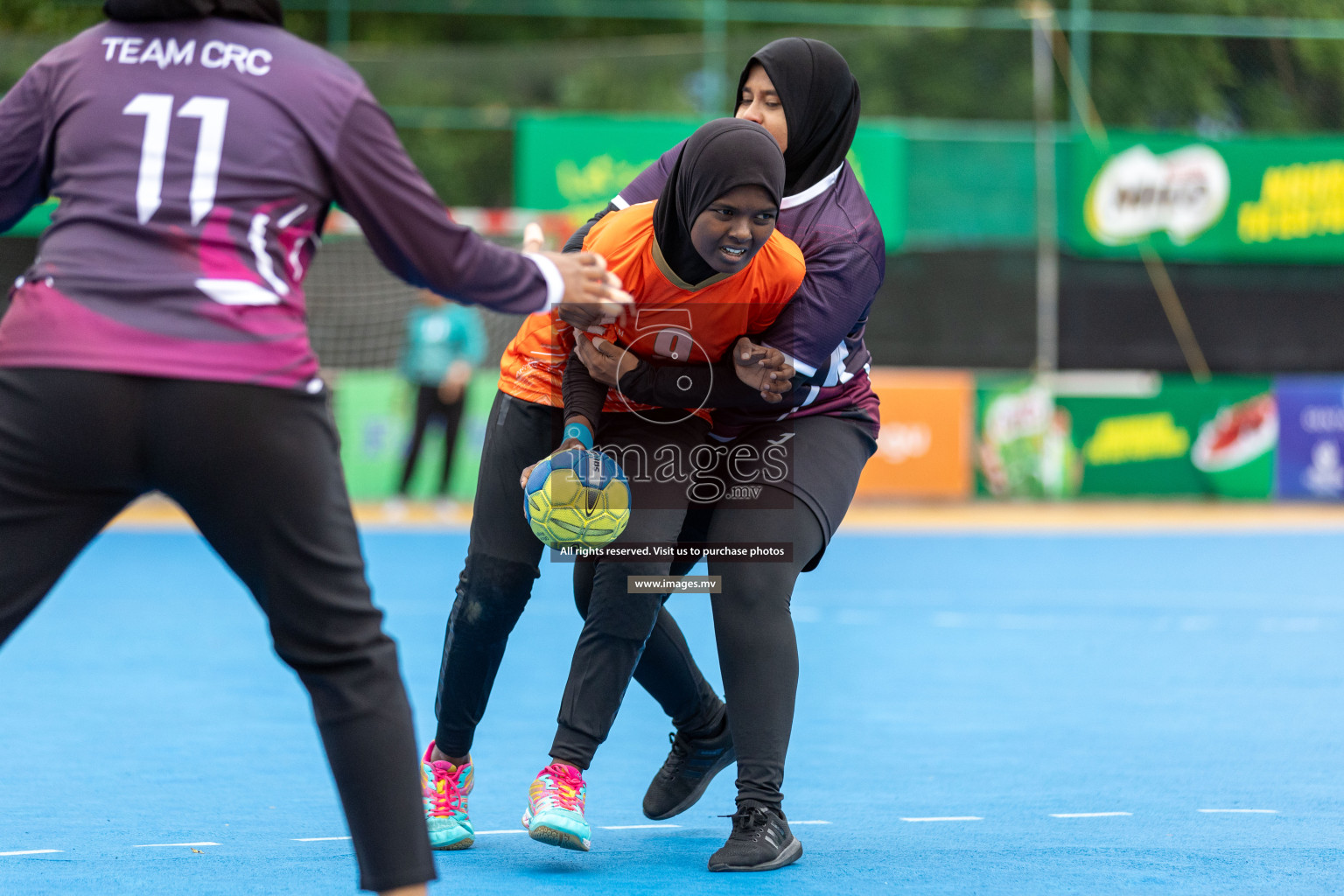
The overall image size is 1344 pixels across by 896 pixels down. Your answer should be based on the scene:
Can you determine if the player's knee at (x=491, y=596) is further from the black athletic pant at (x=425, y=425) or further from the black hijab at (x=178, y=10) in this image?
the black athletic pant at (x=425, y=425)

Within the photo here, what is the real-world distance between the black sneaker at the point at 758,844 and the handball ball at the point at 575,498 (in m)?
0.76

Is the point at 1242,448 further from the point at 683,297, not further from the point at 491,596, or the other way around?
the point at 491,596

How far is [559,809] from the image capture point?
11.7 feet

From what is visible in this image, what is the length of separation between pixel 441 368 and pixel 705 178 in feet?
34.1

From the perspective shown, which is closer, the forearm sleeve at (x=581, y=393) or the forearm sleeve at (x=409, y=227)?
the forearm sleeve at (x=409, y=227)

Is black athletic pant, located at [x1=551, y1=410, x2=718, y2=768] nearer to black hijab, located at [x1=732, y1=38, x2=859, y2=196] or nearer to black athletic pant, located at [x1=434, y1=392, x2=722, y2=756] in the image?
black athletic pant, located at [x1=434, y1=392, x2=722, y2=756]

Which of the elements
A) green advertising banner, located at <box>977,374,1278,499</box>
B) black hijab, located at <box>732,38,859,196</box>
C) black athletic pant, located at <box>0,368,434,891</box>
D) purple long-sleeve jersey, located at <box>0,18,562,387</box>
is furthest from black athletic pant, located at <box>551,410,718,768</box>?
green advertising banner, located at <box>977,374,1278,499</box>

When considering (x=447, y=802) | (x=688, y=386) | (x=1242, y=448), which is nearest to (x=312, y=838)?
(x=447, y=802)

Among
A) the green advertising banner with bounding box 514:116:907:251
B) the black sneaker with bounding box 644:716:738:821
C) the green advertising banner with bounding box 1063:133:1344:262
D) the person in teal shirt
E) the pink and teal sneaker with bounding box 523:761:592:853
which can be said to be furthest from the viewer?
the green advertising banner with bounding box 1063:133:1344:262

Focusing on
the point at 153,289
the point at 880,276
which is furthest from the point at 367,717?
the point at 880,276

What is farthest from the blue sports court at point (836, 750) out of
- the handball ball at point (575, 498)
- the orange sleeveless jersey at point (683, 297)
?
the orange sleeveless jersey at point (683, 297)

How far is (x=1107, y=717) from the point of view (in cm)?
560

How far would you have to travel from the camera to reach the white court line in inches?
163

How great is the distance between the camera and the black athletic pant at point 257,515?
96.9 inches
